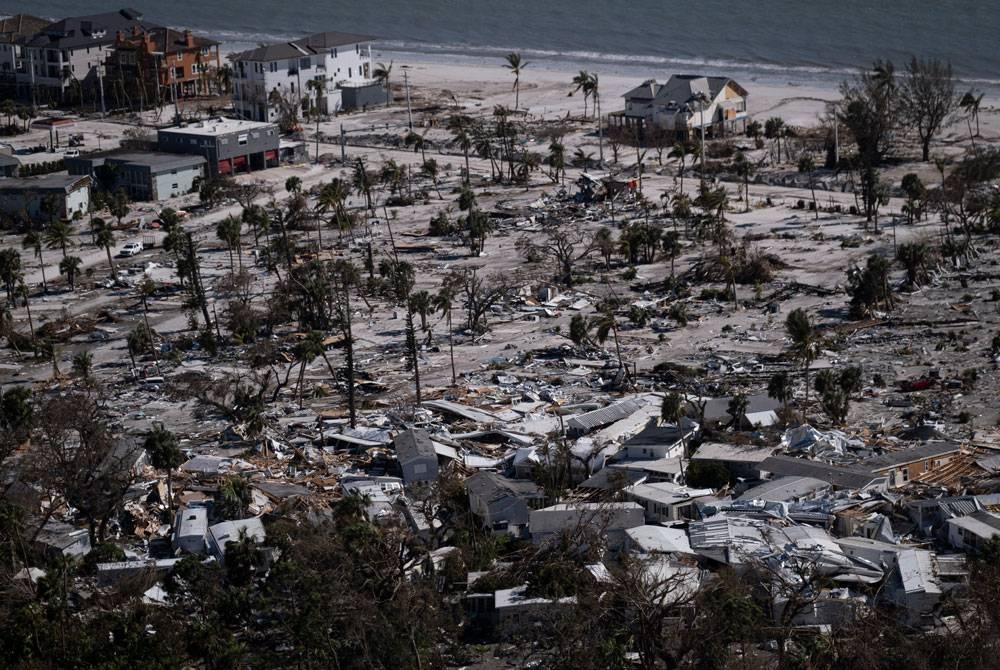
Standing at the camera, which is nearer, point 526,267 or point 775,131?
point 526,267

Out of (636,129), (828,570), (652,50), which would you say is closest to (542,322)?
(828,570)

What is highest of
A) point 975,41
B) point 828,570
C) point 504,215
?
point 975,41

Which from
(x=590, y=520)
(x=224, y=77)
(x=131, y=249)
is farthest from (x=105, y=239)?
(x=224, y=77)

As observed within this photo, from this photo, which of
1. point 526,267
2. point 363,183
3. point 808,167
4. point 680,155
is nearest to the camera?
point 526,267

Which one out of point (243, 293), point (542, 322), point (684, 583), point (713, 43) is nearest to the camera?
point (684, 583)

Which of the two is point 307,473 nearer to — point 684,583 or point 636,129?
point 684,583

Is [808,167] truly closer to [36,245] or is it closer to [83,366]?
[36,245]

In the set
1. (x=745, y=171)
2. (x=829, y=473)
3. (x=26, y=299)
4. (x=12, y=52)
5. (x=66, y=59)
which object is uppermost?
(x=12, y=52)
